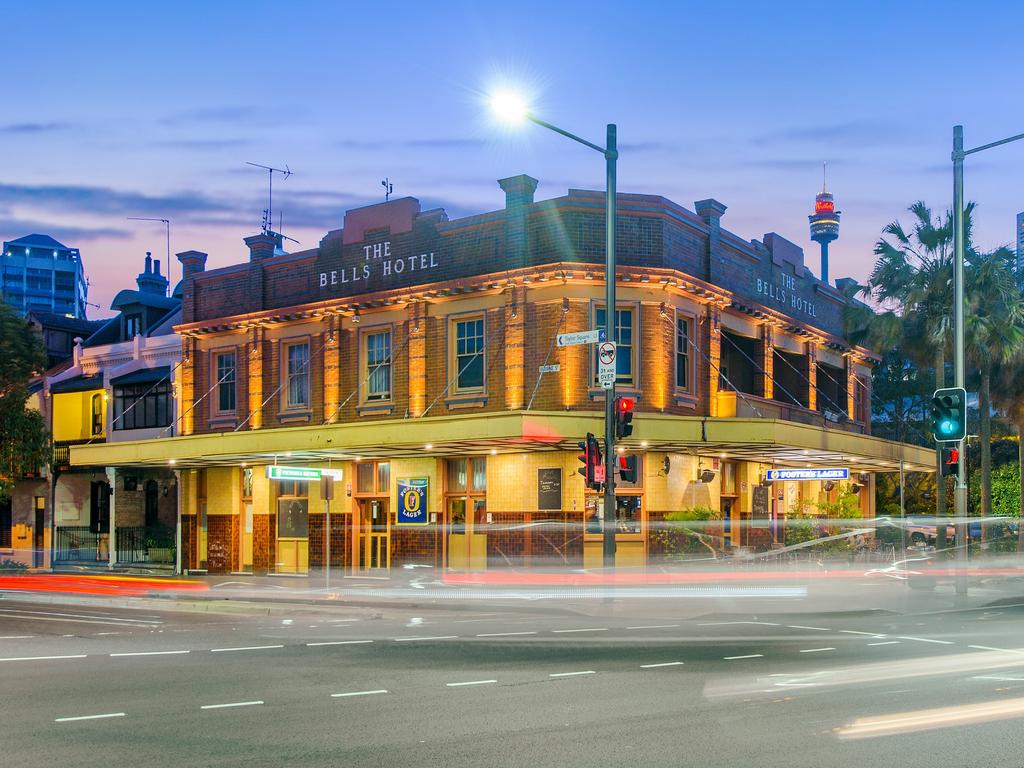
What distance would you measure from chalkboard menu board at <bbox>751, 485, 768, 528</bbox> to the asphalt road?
42.5 ft

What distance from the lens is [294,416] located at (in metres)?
A: 32.1

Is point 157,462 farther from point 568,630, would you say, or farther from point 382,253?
point 568,630

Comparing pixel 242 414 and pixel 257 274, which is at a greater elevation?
pixel 257 274

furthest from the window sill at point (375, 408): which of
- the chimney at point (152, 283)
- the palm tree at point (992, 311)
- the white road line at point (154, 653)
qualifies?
the chimney at point (152, 283)

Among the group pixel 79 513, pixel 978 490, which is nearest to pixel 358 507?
pixel 79 513

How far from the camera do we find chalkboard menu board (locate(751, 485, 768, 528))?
31609mm

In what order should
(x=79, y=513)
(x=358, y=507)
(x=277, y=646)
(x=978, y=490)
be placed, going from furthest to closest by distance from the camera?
(x=978, y=490)
(x=79, y=513)
(x=358, y=507)
(x=277, y=646)

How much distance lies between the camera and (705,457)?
2966 cm

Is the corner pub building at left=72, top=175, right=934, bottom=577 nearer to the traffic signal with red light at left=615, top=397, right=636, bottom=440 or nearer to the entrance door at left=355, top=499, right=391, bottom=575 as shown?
the entrance door at left=355, top=499, right=391, bottom=575

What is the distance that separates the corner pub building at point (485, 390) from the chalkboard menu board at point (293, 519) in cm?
6

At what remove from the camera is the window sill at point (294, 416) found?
3184cm

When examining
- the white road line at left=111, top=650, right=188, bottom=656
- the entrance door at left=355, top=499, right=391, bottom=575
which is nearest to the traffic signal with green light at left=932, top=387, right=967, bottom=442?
the entrance door at left=355, top=499, right=391, bottom=575

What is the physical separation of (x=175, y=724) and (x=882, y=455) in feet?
88.4

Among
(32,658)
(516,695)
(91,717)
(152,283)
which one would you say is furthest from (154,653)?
(152,283)
